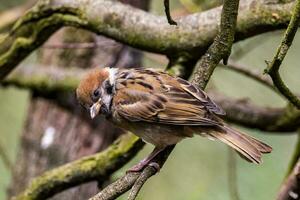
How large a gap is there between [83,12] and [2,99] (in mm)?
3715

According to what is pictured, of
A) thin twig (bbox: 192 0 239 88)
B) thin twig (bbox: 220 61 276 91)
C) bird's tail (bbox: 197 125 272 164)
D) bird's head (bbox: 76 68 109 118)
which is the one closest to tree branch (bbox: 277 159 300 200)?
bird's tail (bbox: 197 125 272 164)

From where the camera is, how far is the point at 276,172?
19.1 feet

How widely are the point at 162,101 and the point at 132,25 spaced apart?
1.50ft

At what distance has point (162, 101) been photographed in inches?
153

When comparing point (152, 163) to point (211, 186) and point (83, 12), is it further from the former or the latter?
point (211, 186)

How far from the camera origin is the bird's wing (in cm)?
375

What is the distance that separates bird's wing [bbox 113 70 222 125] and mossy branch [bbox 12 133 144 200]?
19 centimetres

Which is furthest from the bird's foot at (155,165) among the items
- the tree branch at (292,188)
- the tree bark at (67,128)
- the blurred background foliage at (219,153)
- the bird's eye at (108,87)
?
the blurred background foliage at (219,153)

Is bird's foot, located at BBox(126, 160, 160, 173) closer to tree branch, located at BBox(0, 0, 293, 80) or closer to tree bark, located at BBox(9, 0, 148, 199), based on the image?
tree branch, located at BBox(0, 0, 293, 80)

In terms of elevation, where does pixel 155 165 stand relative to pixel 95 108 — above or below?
above

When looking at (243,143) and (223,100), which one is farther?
(223,100)

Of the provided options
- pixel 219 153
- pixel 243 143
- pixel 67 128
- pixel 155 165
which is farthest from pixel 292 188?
pixel 219 153

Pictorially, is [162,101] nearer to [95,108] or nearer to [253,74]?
[95,108]

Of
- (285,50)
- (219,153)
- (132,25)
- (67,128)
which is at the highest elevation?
(285,50)
